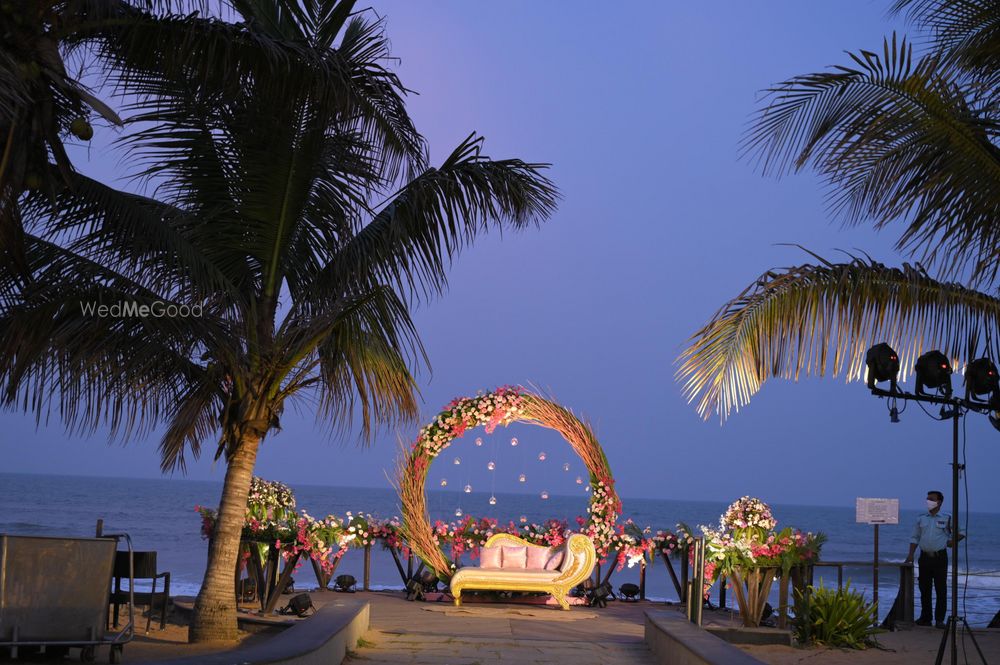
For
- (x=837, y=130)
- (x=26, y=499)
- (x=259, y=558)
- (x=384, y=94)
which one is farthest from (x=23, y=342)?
(x=26, y=499)

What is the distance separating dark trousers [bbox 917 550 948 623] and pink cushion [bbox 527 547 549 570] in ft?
14.7

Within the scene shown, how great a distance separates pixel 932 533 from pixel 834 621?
2.57m

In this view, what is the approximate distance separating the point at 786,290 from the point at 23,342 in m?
5.35

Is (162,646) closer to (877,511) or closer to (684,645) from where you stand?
(684,645)

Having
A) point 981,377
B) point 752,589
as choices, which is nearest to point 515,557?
point 752,589

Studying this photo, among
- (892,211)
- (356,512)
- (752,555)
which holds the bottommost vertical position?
(356,512)

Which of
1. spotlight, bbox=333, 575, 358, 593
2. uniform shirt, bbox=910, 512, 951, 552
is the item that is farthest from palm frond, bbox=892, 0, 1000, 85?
spotlight, bbox=333, 575, 358, 593

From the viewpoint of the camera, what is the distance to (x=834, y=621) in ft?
32.1

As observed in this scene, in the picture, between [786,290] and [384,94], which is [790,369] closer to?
[786,290]

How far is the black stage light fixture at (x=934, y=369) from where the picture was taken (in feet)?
21.8

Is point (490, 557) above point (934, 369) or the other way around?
the other way around

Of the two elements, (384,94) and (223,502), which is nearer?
(384,94)

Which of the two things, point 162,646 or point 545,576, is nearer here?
point 162,646

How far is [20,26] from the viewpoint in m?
5.29
